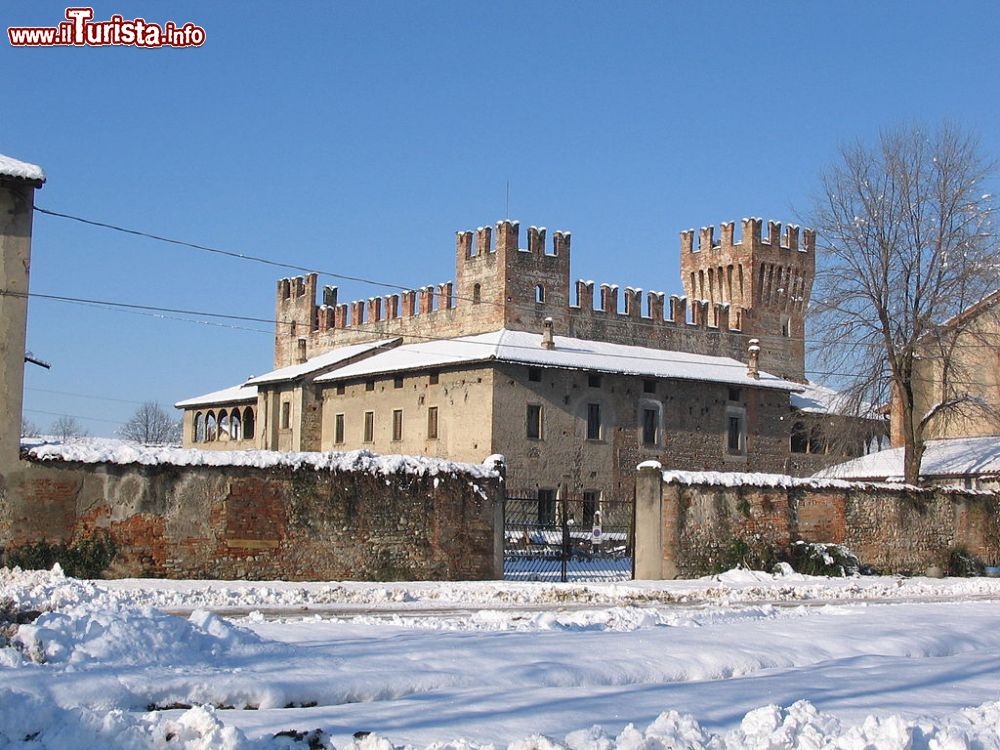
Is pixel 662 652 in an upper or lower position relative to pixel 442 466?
lower

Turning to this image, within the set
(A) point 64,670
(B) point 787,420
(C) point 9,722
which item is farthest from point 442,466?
(B) point 787,420

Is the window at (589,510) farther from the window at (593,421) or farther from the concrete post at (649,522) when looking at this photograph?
the concrete post at (649,522)

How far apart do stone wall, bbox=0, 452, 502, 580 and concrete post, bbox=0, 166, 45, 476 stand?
8.99ft

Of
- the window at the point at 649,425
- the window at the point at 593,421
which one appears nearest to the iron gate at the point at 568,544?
the window at the point at 593,421

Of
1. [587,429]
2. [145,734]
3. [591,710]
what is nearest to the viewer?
[145,734]

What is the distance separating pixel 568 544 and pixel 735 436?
2023 centimetres

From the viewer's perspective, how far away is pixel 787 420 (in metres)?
44.2

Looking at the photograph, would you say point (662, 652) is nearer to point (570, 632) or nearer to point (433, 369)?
point (570, 632)

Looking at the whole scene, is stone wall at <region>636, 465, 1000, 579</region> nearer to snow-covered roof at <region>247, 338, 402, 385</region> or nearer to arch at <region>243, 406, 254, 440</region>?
snow-covered roof at <region>247, 338, 402, 385</region>

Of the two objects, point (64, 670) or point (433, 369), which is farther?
point (433, 369)

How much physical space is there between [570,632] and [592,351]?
30.1 meters

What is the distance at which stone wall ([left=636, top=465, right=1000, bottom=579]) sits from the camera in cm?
2191

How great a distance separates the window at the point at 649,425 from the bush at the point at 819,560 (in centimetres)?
1671

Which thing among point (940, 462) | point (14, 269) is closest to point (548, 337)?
point (940, 462)
